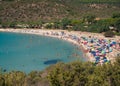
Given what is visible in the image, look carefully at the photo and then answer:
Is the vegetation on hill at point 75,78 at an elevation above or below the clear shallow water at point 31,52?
above

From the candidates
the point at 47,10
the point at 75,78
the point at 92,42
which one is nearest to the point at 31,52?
the point at 92,42

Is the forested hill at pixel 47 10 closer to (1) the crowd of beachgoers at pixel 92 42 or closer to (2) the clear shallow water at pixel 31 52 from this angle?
(1) the crowd of beachgoers at pixel 92 42

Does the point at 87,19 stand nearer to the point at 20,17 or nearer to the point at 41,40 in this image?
the point at 41,40

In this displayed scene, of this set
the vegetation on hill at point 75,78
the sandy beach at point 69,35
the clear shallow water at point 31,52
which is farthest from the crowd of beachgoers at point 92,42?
the vegetation on hill at point 75,78

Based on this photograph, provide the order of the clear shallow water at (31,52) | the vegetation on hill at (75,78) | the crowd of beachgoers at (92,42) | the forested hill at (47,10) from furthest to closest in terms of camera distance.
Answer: the forested hill at (47,10)
the clear shallow water at (31,52)
the crowd of beachgoers at (92,42)
the vegetation on hill at (75,78)

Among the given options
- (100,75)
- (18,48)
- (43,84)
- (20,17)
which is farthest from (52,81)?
(20,17)

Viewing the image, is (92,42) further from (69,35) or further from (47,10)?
(47,10)

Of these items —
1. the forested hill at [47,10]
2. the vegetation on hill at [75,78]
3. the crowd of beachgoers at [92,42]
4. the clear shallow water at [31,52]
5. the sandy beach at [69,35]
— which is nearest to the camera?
the vegetation on hill at [75,78]
